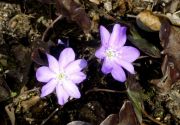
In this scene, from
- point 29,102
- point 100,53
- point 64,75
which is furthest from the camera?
point 29,102

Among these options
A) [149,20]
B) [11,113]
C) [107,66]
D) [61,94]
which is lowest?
[11,113]

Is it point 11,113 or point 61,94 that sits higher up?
point 61,94

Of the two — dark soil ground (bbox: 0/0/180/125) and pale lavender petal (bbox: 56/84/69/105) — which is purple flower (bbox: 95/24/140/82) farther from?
pale lavender petal (bbox: 56/84/69/105)

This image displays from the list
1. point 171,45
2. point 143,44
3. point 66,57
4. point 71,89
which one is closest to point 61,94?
Result: point 71,89

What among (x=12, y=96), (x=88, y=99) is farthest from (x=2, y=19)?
(x=88, y=99)

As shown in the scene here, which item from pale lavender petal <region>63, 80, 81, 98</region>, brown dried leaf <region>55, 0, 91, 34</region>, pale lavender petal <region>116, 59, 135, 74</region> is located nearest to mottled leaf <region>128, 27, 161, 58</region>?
pale lavender petal <region>116, 59, 135, 74</region>

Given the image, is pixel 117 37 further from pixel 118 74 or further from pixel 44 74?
pixel 44 74
